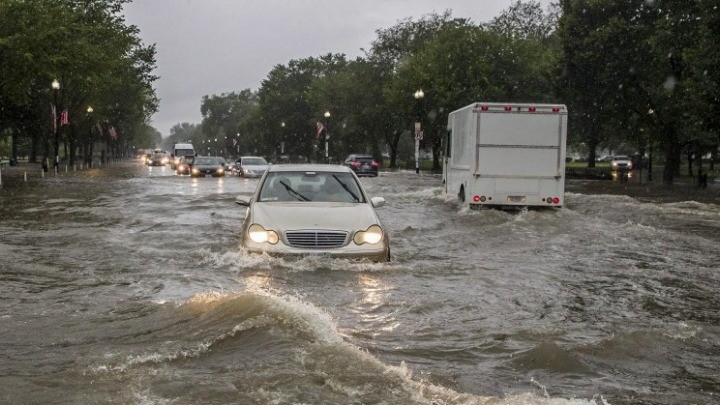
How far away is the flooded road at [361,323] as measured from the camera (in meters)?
5.11

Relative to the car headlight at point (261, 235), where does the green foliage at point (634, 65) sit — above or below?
above

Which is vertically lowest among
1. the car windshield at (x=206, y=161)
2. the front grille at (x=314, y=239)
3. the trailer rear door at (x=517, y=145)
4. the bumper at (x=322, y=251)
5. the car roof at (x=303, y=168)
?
the bumper at (x=322, y=251)

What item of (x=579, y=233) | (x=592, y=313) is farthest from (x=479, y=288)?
(x=579, y=233)

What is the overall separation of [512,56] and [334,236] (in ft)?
163

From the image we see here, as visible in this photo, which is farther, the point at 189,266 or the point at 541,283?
the point at 189,266

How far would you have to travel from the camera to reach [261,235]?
9484 mm

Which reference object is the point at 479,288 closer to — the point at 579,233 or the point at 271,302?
the point at 271,302

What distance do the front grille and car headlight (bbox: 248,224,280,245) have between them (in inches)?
7.0

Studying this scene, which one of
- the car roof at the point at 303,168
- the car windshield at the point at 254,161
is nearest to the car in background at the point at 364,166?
the car windshield at the point at 254,161

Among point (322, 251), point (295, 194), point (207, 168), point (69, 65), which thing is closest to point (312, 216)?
point (322, 251)

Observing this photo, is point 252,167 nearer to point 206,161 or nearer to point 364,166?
point 206,161

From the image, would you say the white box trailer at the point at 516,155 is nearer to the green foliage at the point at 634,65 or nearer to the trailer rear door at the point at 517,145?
the trailer rear door at the point at 517,145

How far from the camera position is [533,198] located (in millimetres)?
18781

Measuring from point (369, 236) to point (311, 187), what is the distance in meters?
1.78
